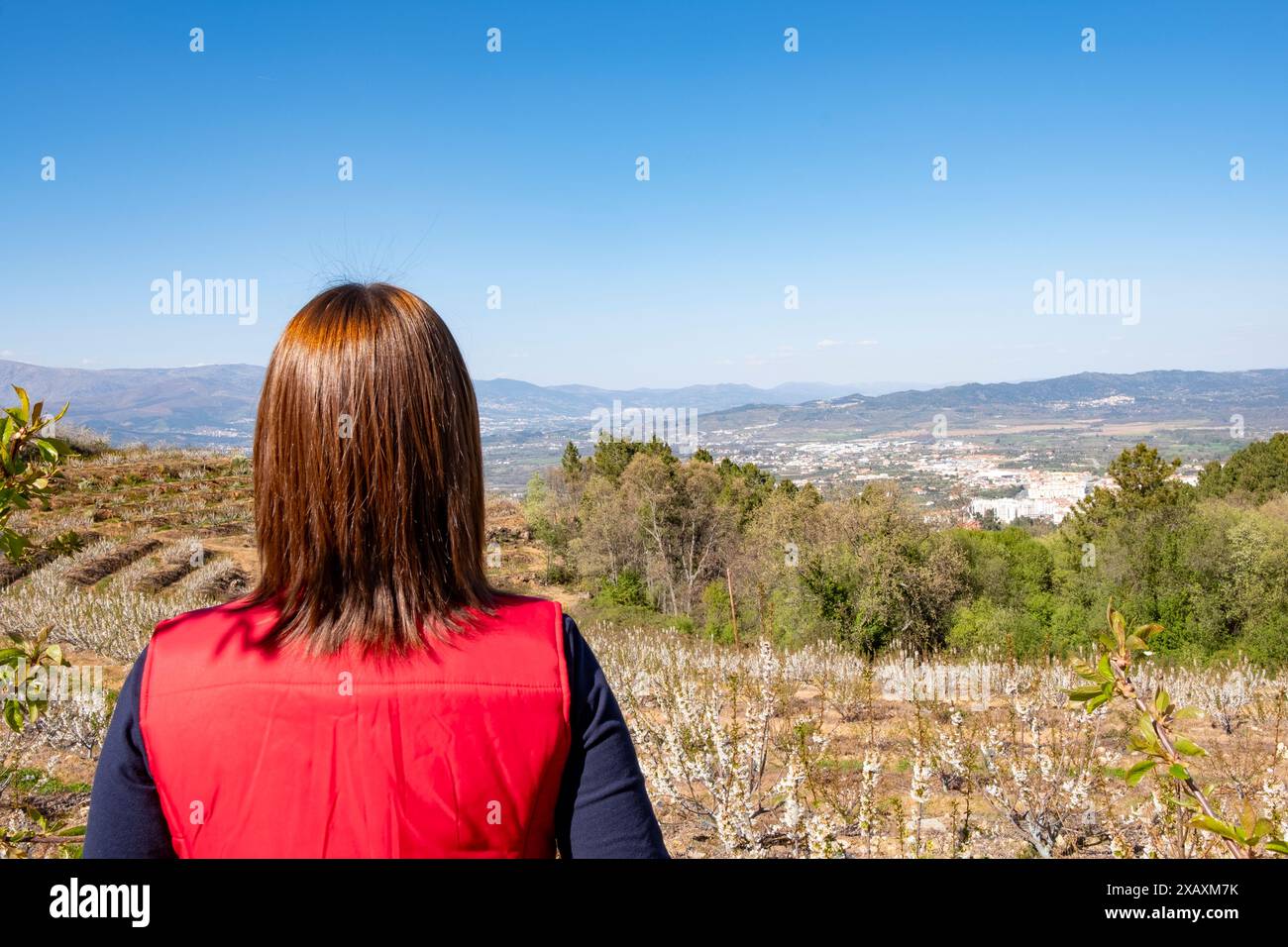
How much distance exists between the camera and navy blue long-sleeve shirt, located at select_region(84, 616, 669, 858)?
0.92 metres

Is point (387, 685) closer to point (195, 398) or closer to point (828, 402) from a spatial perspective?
point (195, 398)

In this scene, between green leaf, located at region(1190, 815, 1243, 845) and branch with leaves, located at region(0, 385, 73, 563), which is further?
branch with leaves, located at region(0, 385, 73, 563)

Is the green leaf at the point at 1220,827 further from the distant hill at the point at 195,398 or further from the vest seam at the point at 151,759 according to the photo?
the distant hill at the point at 195,398

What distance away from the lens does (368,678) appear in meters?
0.90

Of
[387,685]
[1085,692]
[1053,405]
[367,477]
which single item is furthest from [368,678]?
[1053,405]

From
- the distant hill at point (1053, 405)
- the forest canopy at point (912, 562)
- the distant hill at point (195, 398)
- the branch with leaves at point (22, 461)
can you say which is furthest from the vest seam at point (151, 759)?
the distant hill at point (1053, 405)

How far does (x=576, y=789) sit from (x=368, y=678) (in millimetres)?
295

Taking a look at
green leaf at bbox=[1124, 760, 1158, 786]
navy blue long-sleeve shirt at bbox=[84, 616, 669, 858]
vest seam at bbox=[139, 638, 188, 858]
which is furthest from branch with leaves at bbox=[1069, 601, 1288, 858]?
vest seam at bbox=[139, 638, 188, 858]

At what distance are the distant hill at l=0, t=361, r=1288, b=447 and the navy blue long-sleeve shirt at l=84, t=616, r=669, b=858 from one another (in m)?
44.7

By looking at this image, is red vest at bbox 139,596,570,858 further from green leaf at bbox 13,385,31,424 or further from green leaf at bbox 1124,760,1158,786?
green leaf at bbox 13,385,31,424

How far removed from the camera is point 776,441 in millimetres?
66062

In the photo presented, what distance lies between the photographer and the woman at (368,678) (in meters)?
0.88
